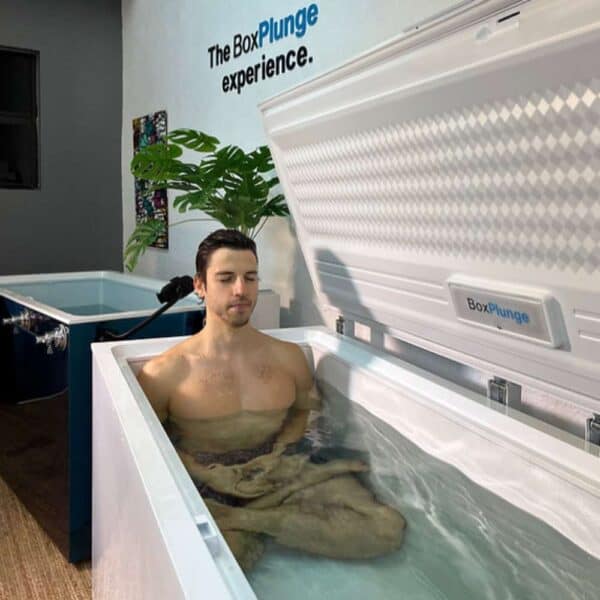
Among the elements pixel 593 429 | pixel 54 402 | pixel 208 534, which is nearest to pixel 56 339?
pixel 54 402

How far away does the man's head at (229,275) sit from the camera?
155 cm

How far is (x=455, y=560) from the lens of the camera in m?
1.11

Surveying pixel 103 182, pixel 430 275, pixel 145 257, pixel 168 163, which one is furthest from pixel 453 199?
pixel 103 182

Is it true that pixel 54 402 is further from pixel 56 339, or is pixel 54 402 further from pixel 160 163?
pixel 160 163

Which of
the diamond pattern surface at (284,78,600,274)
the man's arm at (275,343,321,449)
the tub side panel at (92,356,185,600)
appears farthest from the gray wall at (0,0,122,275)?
the diamond pattern surface at (284,78,600,274)

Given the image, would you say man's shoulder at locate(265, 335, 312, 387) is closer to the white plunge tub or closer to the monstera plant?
the white plunge tub

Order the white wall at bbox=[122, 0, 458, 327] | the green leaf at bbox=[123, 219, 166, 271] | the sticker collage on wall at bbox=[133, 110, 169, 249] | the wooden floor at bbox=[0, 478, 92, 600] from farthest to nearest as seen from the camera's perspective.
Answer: the sticker collage on wall at bbox=[133, 110, 169, 249]
the green leaf at bbox=[123, 219, 166, 271]
the white wall at bbox=[122, 0, 458, 327]
the wooden floor at bbox=[0, 478, 92, 600]

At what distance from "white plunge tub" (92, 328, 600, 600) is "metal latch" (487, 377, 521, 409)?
0.19 ft

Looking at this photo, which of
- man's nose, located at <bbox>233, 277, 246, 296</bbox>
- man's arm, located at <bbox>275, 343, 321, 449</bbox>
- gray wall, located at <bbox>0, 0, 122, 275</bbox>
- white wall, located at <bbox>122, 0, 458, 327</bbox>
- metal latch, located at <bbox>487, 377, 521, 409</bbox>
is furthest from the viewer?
gray wall, located at <bbox>0, 0, 122, 275</bbox>

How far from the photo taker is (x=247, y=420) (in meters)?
1.61

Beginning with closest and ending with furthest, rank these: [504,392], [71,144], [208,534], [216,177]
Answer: [208,534]
[504,392]
[216,177]
[71,144]

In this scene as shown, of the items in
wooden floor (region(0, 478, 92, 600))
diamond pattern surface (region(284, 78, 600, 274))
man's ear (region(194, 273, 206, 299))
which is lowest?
wooden floor (region(0, 478, 92, 600))

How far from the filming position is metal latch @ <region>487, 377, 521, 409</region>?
1.39 meters

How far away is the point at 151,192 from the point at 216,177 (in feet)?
4.67
